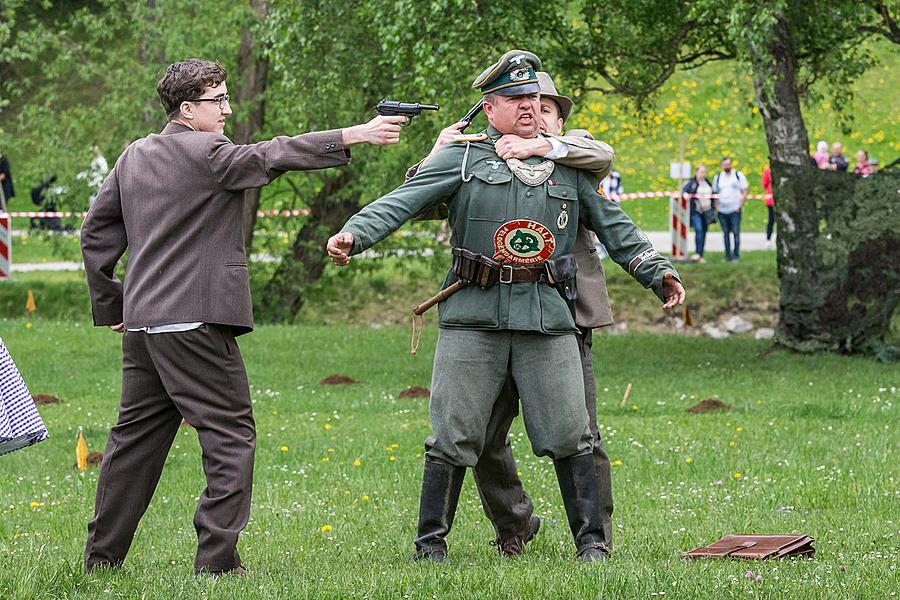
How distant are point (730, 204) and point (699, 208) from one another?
1.87 ft

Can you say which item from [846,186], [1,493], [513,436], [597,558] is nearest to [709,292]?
[846,186]

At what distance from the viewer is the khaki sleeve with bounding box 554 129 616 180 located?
6.48 meters

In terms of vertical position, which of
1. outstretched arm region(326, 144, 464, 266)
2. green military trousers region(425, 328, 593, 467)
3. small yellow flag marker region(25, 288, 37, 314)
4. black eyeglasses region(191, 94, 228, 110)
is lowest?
small yellow flag marker region(25, 288, 37, 314)

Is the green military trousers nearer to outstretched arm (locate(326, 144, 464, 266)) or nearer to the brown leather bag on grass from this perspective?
outstretched arm (locate(326, 144, 464, 266))

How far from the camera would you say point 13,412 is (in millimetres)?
5551

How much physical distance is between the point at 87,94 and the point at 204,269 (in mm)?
29714

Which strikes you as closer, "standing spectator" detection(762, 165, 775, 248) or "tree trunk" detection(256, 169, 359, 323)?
"tree trunk" detection(256, 169, 359, 323)

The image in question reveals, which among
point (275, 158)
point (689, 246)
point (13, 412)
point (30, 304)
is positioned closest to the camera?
point (13, 412)

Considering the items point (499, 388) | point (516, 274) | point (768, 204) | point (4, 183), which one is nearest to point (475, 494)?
point (499, 388)

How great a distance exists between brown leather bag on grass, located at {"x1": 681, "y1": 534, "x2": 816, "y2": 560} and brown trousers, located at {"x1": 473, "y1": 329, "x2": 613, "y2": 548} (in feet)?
1.49

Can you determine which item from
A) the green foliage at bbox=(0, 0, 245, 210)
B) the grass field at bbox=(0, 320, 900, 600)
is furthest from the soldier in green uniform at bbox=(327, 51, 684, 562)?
the green foliage at bbox=(0, 0, 245, 210)

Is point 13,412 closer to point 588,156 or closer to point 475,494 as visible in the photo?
point 588,156

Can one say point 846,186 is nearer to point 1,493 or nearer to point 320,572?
point 1,493

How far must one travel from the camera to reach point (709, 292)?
942 inches
